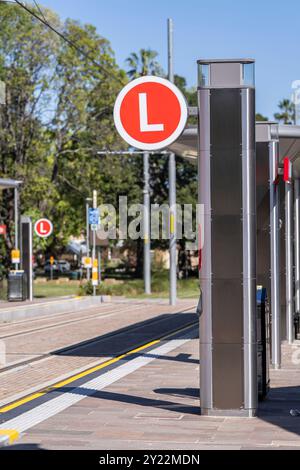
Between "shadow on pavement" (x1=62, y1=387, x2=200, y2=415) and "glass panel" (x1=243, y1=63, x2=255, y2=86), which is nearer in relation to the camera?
"glass panel" (x1=243, y1=63, x2=255, y2=86)

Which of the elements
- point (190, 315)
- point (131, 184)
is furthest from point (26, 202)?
point (190, 315)

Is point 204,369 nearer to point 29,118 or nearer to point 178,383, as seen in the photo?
point 178,383

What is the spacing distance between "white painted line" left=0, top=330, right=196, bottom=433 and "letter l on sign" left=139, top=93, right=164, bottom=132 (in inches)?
120

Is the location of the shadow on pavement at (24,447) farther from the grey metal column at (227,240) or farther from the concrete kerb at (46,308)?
the concrete kerb at (46,308)

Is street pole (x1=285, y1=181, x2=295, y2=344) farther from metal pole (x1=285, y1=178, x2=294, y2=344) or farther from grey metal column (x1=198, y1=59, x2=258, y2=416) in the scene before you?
grey metal column (x1=198, y1=59, x2=258, y2=416)

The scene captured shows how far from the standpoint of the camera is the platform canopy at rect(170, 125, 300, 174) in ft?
45.0

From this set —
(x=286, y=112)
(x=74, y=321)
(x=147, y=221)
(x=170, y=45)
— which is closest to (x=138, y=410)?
(x=74, y=321)

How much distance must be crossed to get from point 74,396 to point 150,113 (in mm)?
3683

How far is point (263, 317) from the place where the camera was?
1062 cm

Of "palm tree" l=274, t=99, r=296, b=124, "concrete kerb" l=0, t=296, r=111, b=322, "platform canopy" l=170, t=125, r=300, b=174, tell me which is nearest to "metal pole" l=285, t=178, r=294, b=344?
"platform canopy" l=170, t=125, r=300, b=174

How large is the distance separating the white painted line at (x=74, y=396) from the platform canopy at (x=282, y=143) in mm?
3510

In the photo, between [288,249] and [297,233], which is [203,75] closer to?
[288,249]

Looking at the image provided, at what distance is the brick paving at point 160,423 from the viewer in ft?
25.6

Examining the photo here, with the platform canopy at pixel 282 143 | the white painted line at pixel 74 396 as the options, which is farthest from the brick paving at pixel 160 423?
the platform canopy at pixel 282 143
